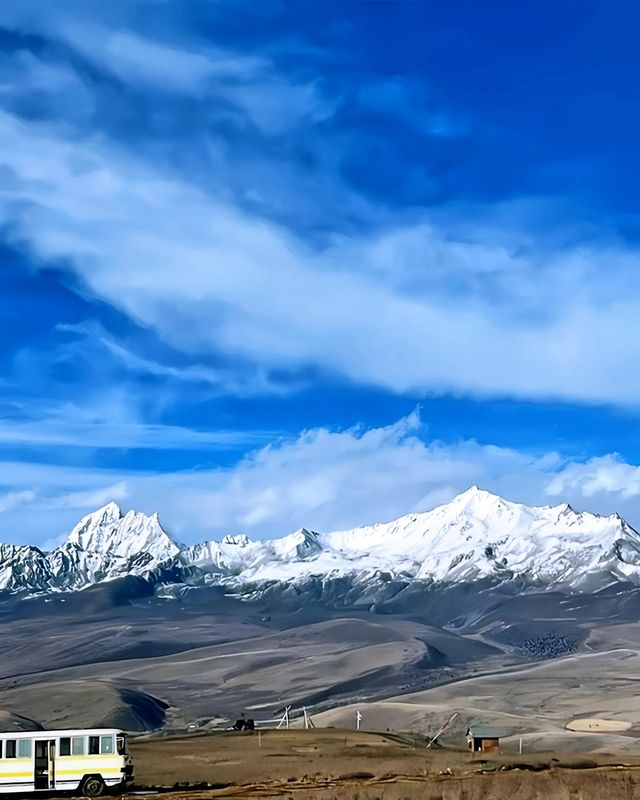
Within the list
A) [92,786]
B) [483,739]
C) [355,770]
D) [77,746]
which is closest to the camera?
[92,786]

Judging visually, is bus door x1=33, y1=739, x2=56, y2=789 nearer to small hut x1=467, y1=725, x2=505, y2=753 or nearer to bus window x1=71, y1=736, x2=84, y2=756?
bus window x1=71, y1=736, x2=84, y2=756

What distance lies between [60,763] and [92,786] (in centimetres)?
151

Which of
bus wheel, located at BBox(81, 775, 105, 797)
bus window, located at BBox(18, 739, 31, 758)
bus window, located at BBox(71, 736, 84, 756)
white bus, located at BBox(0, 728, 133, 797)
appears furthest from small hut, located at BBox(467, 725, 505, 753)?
bus window, located at BBox(18, 739, 31, 758)

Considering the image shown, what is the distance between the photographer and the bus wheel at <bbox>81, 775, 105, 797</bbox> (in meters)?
40.4

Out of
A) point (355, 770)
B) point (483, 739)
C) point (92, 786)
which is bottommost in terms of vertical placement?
point (355, 770)

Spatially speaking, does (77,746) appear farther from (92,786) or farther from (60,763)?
(92,786)

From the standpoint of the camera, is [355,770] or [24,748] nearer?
[24,748]

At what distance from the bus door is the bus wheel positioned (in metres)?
1.21

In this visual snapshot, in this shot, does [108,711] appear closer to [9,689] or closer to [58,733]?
[9,689]

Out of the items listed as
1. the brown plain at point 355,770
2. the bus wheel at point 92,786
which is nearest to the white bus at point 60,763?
the bus wheel at point 92,786

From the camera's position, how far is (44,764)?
133 ft

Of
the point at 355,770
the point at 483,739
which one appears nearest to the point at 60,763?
the point at 355,770

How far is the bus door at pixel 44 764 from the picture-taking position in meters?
40.4

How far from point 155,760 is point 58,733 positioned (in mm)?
16484
